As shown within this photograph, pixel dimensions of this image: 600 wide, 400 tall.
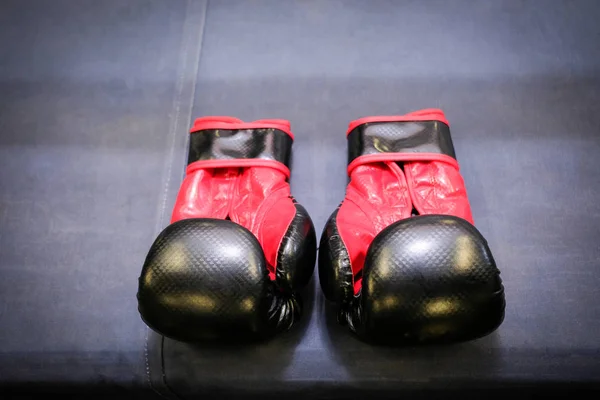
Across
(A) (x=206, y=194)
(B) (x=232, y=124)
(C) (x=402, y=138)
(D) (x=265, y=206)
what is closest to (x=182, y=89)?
(B) (x=232, y=124)

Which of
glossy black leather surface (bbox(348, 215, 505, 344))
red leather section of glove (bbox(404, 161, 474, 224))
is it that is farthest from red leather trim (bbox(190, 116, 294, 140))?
glossy black leather surface (bbox(348, 215, 505, 344))

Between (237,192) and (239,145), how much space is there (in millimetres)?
114

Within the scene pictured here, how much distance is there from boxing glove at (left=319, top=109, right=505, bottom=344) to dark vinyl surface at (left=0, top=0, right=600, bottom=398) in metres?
0.15

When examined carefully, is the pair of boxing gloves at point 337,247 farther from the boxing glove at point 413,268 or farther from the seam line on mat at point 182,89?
the seam line on mat at point 182,89

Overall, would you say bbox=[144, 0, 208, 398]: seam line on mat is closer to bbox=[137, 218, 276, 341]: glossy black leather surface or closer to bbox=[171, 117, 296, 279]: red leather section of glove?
bbox=[171, 117, 296, 279]: red leather section of glove

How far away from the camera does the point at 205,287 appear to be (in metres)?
0.69

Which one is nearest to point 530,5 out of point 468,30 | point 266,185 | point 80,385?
point 468,30

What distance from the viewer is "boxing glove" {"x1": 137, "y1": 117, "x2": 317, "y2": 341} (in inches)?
27.5

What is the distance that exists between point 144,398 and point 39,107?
2.83 feet

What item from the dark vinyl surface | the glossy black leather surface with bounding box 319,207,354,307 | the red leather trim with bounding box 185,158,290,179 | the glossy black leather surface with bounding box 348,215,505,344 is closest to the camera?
the glossy black leather surface with bounding box 348,215,505,344

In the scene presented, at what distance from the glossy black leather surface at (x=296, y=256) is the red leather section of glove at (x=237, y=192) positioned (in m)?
0.05

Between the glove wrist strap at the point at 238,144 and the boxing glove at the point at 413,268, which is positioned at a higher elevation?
the glove wrist strap at the point at 238,144

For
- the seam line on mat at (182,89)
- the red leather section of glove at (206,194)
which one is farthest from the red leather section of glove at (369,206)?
the seam line on mat at (182,89)

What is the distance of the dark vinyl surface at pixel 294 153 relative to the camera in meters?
0.87
